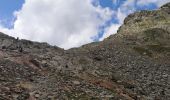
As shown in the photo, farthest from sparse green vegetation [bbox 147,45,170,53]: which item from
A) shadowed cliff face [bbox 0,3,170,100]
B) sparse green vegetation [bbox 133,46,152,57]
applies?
shadowed cliff face [bbox 0,3,170,100]

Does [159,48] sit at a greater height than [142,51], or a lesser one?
greater

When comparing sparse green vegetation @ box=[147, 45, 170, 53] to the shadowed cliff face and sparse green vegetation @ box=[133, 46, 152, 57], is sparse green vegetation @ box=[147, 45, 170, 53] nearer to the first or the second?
sparse green vegetation @ box=[133, 46, 152, 57]

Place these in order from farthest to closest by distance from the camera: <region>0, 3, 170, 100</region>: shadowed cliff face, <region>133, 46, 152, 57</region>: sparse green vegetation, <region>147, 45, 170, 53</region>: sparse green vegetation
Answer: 1. <region>147, 45, 170, 53</region>: sparse green vegetation
2. <region>133, 46, 152, 57</region>: sparse green vegetation
3. <region>0, 3, 170, 100</region>: shadowed cliff face

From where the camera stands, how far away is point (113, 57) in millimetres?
58344

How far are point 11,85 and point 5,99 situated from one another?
325 cm

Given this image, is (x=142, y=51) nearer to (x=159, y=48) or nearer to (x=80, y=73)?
(x=159, y=48)

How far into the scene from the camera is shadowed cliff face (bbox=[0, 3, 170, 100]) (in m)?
37.7

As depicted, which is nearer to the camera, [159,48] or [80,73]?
[80,73]

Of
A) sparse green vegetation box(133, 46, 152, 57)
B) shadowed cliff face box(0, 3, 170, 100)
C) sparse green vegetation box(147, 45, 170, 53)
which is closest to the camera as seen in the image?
shadowed cliff face box(0, 3, 170, 100)

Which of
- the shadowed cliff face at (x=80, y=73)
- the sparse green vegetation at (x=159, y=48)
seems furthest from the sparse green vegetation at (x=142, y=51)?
the sparse green vegetation at (x=159, y=48)

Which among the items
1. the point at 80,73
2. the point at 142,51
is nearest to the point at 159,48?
the point at 142,51

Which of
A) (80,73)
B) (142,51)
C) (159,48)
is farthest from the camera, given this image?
(159,48)

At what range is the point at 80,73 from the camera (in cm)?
4609

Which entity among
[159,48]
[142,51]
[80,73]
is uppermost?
[159,48]
